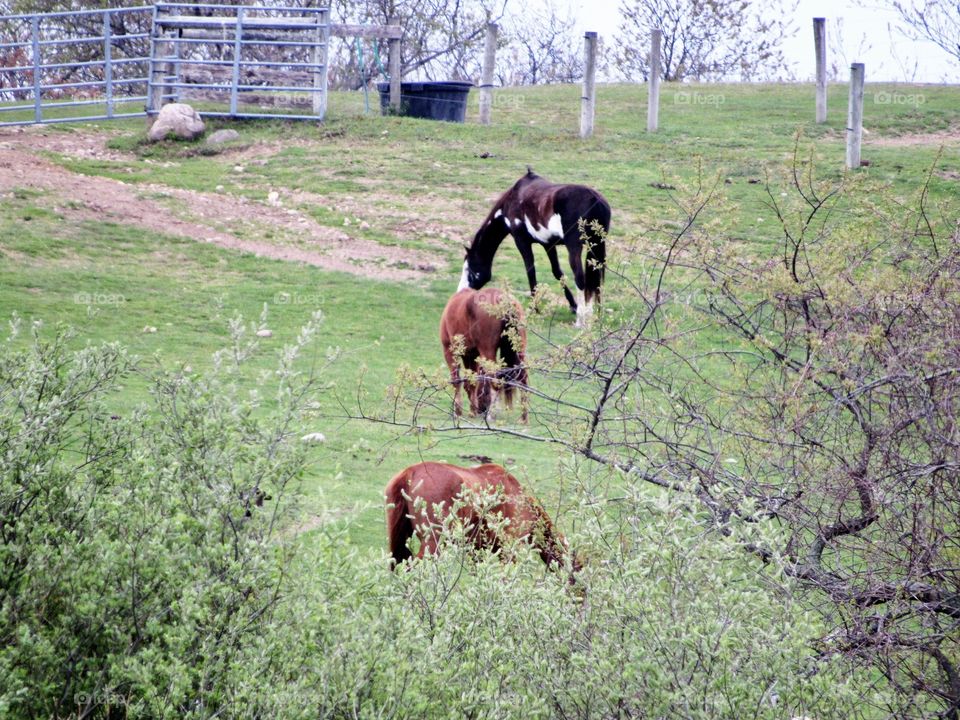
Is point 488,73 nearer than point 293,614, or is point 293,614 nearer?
point 293,614

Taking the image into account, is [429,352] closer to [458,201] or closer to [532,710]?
[458,201]

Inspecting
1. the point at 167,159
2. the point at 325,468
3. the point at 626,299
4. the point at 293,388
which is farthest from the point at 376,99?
the point at 293,388

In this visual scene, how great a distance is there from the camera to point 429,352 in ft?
44.6

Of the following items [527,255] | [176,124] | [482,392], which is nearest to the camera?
[482,392]

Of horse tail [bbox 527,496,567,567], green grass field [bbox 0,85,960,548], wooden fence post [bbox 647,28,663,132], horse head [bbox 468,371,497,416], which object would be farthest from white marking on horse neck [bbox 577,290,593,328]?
wooden fence post [bbox 647,28,663,132]

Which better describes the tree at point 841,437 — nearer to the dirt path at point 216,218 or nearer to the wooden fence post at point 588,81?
the dirt path at point 216,218

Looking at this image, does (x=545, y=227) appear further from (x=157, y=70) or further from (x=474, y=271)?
(x=157, y=70)

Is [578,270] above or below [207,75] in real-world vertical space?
below

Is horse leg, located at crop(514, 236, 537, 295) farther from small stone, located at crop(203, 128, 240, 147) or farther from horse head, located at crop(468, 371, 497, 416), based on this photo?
small stone, located at crop(203, 128, 240, 147)

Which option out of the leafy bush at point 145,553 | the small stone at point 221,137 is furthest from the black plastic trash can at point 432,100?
the leafy bush at point 145,553

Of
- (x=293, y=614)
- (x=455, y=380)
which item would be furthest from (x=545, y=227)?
(x=293, y=614)

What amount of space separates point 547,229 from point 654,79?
392 inches

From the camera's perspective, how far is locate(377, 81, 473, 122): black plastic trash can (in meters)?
24.5

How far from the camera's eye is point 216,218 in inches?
727
